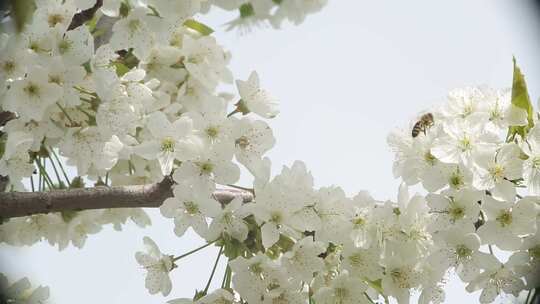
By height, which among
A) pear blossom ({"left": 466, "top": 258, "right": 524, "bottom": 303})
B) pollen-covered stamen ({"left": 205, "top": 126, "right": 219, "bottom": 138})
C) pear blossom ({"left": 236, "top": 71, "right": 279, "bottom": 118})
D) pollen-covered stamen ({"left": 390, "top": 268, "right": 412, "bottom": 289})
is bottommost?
pear blossom ({"left": 466, "top": 258, "right": 524, "bottom": 303})

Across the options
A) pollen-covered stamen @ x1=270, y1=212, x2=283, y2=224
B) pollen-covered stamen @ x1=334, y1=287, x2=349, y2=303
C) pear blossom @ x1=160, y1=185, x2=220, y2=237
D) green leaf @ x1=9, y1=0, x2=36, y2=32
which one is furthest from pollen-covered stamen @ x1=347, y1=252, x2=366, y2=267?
green leaf @ x1=9, y1=0, x2=36, y2=32

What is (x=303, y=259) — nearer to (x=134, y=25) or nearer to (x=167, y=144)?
(x=167, y=144)

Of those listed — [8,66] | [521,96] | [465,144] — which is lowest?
[465,144]

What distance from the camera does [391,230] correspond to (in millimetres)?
2648

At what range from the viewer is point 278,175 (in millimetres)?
2502

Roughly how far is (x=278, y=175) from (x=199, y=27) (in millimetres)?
1309

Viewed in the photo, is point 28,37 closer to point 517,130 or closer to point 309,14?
point 309,14

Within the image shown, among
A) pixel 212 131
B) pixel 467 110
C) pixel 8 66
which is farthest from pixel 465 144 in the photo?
pixel 8 66

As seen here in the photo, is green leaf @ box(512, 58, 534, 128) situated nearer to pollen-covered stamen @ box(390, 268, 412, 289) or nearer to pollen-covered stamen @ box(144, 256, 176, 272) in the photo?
pollen-covered stamen @ box(390, 268, 412, 289)

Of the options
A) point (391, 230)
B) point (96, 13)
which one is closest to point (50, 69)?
point (96, 13)

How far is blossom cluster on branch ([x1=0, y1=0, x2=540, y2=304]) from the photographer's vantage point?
2451 millimetres

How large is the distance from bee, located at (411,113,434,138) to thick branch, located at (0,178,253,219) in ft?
2.55

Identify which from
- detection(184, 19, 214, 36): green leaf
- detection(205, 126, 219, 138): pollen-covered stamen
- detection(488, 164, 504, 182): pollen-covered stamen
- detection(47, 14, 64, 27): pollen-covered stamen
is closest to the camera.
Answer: detection(488, 164, 504, 182): pollen-covered stamen

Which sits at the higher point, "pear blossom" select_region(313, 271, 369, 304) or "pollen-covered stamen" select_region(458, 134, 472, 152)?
"pollen-covered stamen" select_region(458, 134, 472, 152)
